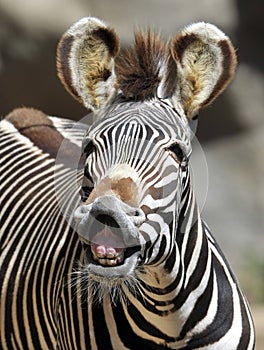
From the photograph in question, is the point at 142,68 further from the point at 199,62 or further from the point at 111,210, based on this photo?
the point at 111,210

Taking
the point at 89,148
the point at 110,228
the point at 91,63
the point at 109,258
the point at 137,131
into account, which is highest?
the point at 91,63

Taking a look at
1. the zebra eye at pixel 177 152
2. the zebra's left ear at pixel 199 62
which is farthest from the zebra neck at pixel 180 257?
the zebra's left ear at pixel 199 62

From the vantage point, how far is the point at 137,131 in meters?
4.05

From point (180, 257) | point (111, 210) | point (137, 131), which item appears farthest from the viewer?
point (180, 257)

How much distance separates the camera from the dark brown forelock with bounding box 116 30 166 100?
169 inches

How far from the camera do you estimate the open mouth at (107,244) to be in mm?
3721

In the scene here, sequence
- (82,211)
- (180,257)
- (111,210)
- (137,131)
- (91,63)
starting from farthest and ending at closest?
(91,63), (180,257), (137,131), (82,211), (111,210)

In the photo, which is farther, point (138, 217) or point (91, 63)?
point (91, 63)

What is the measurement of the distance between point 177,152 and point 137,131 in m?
0.19

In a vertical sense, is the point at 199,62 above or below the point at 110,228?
above

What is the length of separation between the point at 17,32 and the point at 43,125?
520 centimetres

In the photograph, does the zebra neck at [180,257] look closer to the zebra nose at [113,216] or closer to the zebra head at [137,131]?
the zebra head at [137,131]

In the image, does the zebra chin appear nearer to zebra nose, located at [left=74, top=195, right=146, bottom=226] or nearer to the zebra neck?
zebra nose, located at [left=74, top=195, right=146, bottom=226]

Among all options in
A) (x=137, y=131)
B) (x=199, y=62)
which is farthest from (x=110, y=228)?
(x=199, y=62)
